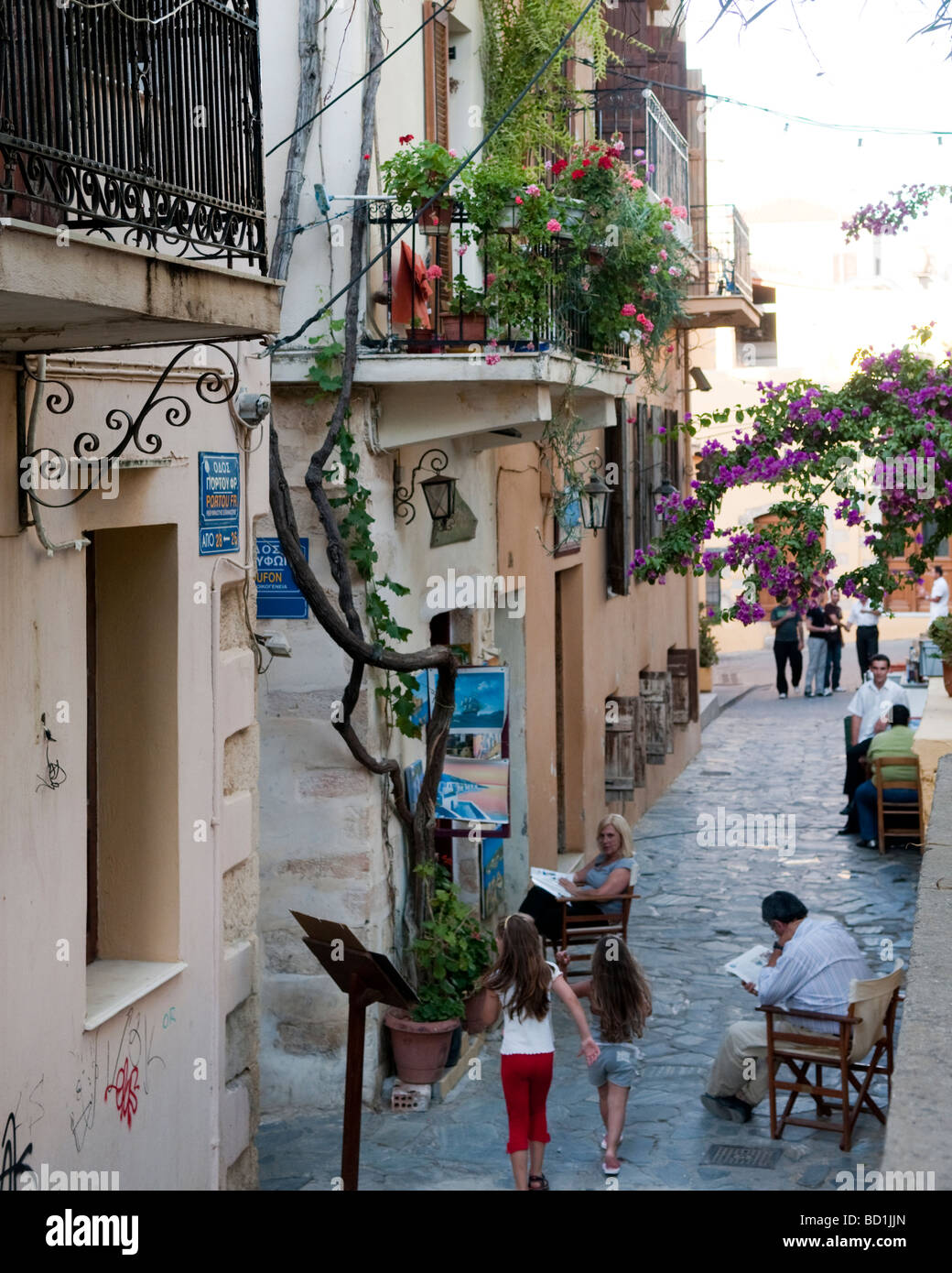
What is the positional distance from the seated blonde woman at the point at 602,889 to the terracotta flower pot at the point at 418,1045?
1844 millimetres

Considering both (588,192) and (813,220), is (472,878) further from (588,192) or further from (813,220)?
(813,220)

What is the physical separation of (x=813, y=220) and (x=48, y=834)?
45.7 m

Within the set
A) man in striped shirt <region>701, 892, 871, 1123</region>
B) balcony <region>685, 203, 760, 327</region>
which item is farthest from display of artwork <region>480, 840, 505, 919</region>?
balcony <region>685, 203, 760, 327</region>

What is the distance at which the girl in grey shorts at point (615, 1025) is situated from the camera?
786 cm

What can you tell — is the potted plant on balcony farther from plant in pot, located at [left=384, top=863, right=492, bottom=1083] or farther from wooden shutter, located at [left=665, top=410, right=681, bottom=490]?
wooden shutter, located at [left=665, top=410, right=681, bottom=490]

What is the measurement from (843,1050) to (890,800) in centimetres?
738

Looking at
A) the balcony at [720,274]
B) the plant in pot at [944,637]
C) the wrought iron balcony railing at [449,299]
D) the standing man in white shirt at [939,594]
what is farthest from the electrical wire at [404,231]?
the standing man in white shirt at [939,594]

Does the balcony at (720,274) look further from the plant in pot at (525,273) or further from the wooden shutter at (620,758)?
the plant in pot at (525,273)

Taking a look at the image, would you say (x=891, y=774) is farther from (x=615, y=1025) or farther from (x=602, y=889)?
(x=615, y=1025)

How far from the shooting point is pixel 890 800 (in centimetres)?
1515

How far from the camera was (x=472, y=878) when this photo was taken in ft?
36.0

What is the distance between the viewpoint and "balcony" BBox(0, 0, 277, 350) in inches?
161

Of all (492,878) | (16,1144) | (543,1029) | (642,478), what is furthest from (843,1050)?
(642,478)
